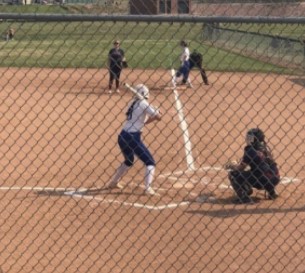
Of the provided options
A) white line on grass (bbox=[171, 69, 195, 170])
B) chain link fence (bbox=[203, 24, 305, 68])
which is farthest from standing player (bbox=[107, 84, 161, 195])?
chain link fence (bbox=[203, 24, 305, 68])

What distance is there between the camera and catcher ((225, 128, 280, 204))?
11.1 meters

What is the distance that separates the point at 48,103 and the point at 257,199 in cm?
1080

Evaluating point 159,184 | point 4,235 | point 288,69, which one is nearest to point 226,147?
point 159,184

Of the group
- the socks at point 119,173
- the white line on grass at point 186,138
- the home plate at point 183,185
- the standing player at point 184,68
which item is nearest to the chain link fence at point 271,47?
the standing player at point 184,68

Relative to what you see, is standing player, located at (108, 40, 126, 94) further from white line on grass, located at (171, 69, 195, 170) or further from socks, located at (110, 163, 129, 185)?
socks, located at (110, 163, 129, 185)

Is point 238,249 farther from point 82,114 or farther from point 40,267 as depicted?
point 82,114

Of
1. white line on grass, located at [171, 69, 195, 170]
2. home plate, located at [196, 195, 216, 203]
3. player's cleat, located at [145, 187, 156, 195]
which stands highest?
home plate, located at [196, 195, 216, 203]

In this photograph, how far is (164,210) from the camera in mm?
10828

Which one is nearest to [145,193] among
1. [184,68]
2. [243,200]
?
[243,200]

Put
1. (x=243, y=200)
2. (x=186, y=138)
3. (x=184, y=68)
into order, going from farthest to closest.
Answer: (x=184, y=68) < (x=186, y=138) < (x=243, y=200)

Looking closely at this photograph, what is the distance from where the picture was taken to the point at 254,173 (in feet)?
36.8

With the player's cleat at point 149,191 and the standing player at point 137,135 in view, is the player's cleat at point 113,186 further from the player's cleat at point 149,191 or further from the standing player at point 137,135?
the player's cleat at point 149,191

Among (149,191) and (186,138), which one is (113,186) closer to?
(149,191)

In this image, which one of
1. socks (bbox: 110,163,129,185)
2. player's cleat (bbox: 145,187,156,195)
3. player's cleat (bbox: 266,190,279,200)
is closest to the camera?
player's cleat (bbox: 266,190,279,200)
